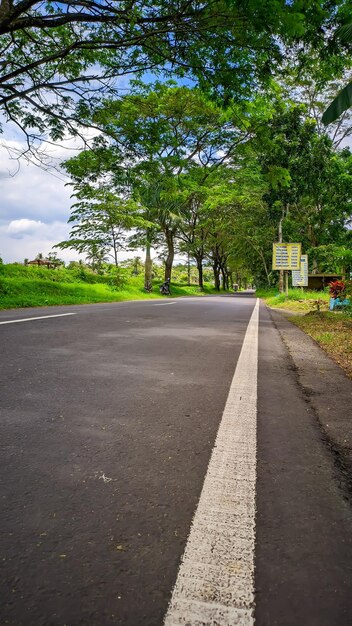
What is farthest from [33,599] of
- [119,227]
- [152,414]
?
[119,227]

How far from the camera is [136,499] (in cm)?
144

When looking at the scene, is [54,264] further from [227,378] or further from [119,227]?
[227,378]

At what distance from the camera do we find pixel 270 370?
379 cm

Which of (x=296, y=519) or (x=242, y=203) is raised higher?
(x=242, y=203)

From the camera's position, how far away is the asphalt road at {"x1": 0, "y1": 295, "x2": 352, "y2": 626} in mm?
975

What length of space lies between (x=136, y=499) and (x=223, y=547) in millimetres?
389

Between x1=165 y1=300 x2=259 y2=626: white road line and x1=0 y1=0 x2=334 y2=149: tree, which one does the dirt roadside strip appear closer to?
x1=165 y1=300 x2=259 y2=626: white road line

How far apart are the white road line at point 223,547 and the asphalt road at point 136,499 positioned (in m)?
0.03

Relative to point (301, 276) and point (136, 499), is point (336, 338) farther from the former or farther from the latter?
point (301, 276)

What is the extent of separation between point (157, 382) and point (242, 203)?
89.0ft

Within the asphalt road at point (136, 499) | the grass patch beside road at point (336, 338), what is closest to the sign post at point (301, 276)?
the grass patch beside road at point (336, 338)

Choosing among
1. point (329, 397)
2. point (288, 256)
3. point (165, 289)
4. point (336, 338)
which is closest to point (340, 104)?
point (336, 338)

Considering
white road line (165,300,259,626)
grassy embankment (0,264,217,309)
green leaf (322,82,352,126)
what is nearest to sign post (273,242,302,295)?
grassy embankment (0,264,217,309)

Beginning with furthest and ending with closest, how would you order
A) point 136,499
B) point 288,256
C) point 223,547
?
1. point 288,256
2. point 136,499
3. point 223,547
